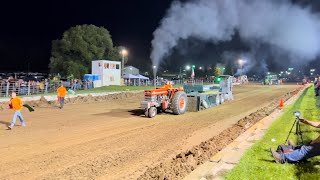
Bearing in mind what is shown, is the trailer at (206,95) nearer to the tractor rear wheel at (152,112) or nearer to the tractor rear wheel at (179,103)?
the tractor rear wheel at (179,103)

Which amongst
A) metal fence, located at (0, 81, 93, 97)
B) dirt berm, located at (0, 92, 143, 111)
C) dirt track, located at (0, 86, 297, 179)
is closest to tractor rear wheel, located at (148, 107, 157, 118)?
dirt track, located at (0, 86, 297, 179)

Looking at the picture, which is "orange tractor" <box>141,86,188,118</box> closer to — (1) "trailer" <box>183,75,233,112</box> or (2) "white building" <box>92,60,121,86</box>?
(1) "trailer" <box>183,75,233,112</box>

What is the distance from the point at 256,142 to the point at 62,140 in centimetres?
625

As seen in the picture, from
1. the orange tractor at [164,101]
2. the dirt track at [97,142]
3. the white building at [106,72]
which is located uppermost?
the white building at [106,72]

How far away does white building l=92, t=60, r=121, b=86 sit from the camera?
47.9 meters

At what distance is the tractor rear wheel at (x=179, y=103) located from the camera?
58.2ft

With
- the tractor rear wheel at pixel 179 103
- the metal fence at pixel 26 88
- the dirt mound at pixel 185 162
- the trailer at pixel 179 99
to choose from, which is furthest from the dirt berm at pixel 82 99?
the dirt mound at pixel 185 162

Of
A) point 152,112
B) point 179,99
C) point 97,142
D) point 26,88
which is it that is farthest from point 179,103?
point 26,88

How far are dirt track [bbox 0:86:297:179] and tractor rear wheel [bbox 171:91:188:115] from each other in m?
0.48

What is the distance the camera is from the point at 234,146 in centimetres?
929

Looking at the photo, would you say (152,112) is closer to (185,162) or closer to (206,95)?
(206,95)

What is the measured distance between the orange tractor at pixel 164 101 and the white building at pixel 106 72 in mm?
29743

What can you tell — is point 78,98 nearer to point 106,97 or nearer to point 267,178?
point 106,97

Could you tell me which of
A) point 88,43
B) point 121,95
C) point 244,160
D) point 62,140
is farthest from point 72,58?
point 244,160
